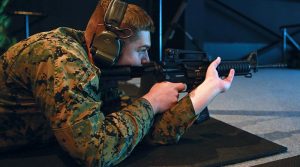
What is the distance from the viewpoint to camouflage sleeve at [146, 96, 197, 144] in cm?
103

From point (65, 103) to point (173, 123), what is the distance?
16.4 inches

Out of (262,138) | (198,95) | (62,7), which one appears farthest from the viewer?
(62,7)

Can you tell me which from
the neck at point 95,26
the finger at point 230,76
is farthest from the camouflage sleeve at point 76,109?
the finger at point 230,76

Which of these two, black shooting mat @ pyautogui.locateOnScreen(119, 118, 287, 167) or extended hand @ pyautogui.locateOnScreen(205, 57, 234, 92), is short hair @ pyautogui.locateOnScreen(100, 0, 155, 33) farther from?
black shooting mat @ pyautogui.locateOnScreen(119, 118, 287, 167)

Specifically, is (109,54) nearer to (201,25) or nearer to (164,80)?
(164,80)

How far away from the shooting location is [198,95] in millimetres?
1006

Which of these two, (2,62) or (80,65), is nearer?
(80,65)

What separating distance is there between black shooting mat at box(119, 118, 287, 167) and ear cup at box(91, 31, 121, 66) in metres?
0.31

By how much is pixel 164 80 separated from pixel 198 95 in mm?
120

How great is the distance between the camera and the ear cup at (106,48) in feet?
2.82

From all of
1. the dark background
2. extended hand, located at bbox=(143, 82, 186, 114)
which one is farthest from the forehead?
the dark background

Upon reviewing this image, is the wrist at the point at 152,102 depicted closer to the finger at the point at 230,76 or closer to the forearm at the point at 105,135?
the forearm at the point at 105,135

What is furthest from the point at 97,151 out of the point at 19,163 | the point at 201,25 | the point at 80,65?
the point at 201,25

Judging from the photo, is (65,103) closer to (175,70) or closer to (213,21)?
(175,70)
